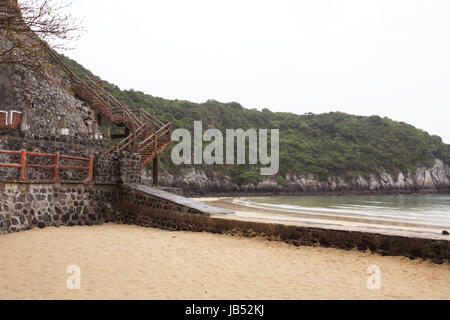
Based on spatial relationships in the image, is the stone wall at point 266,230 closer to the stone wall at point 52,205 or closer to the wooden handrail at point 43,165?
the stone wall at point 52,205

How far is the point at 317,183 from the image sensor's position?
189 feet

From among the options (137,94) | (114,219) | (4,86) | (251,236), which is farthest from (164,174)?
(251,236)

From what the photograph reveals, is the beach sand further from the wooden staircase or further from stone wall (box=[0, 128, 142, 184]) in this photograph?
the wooden staircase

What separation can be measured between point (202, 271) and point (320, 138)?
7311 cm

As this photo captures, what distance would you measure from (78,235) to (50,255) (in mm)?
2024

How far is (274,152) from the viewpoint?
64312 millimetres

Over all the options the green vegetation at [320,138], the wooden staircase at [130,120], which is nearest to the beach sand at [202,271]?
the wooden staircase at [130,120]

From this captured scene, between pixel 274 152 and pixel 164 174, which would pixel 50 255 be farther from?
pixel 274 152

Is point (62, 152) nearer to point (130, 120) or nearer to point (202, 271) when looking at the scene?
point (130, 120)

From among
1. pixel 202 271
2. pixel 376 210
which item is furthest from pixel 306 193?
pixel 202 271

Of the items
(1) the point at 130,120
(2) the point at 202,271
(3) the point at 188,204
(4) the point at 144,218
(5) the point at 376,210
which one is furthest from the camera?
(5) the point at 376,210

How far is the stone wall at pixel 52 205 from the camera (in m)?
7.90

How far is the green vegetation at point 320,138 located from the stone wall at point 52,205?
108 ft

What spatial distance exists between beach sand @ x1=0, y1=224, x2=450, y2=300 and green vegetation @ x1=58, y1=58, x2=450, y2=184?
3685 centimetres
